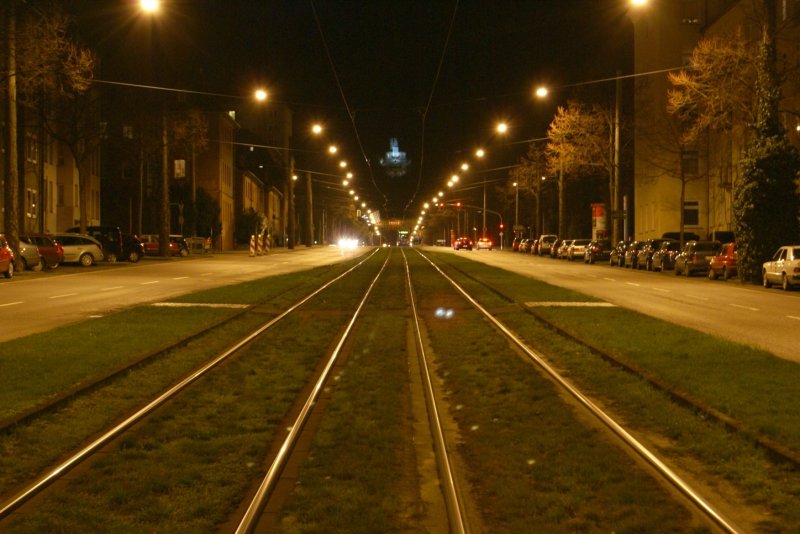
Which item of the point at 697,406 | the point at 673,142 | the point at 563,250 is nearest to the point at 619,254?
the point at 673,142

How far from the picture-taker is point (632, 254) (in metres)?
53.3

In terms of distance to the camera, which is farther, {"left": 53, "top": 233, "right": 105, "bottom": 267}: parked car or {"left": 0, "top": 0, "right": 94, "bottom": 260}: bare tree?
{"left": 53, "top": 233, "right": 105, "bottom": 267}: parked car

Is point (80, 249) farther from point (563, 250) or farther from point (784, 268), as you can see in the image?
point (563, 250)

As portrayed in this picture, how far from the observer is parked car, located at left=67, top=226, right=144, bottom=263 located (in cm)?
5256

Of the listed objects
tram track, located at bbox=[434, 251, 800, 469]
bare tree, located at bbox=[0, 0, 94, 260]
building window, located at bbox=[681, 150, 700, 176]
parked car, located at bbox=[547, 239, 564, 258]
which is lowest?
tram track, located at bbox=[434, 251, 800, 469]

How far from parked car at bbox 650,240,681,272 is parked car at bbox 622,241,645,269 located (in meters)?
2.78

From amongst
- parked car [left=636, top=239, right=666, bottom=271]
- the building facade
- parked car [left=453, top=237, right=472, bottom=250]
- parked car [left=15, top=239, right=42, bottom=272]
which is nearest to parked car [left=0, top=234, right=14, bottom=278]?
parked car [left=15, top=239, right=42, bottom=272]

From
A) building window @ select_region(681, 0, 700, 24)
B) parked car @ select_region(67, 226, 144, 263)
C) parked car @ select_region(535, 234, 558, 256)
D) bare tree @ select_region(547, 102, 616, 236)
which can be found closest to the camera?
parked car @ select_region(67, 226, 144, 263)

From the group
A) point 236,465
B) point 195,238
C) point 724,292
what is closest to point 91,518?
point 236,465

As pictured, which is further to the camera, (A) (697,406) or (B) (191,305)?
(B) (191,305)

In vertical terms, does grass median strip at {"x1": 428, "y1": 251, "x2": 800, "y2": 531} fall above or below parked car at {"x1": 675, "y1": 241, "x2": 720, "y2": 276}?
below

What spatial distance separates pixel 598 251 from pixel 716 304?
37.6 metres

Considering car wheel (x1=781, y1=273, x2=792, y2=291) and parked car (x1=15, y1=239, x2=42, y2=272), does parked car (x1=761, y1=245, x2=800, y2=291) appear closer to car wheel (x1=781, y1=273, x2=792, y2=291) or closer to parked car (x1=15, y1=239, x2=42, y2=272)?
car wheel (x1=781, y1=273, x2=792, y2=291)

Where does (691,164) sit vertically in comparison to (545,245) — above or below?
above
